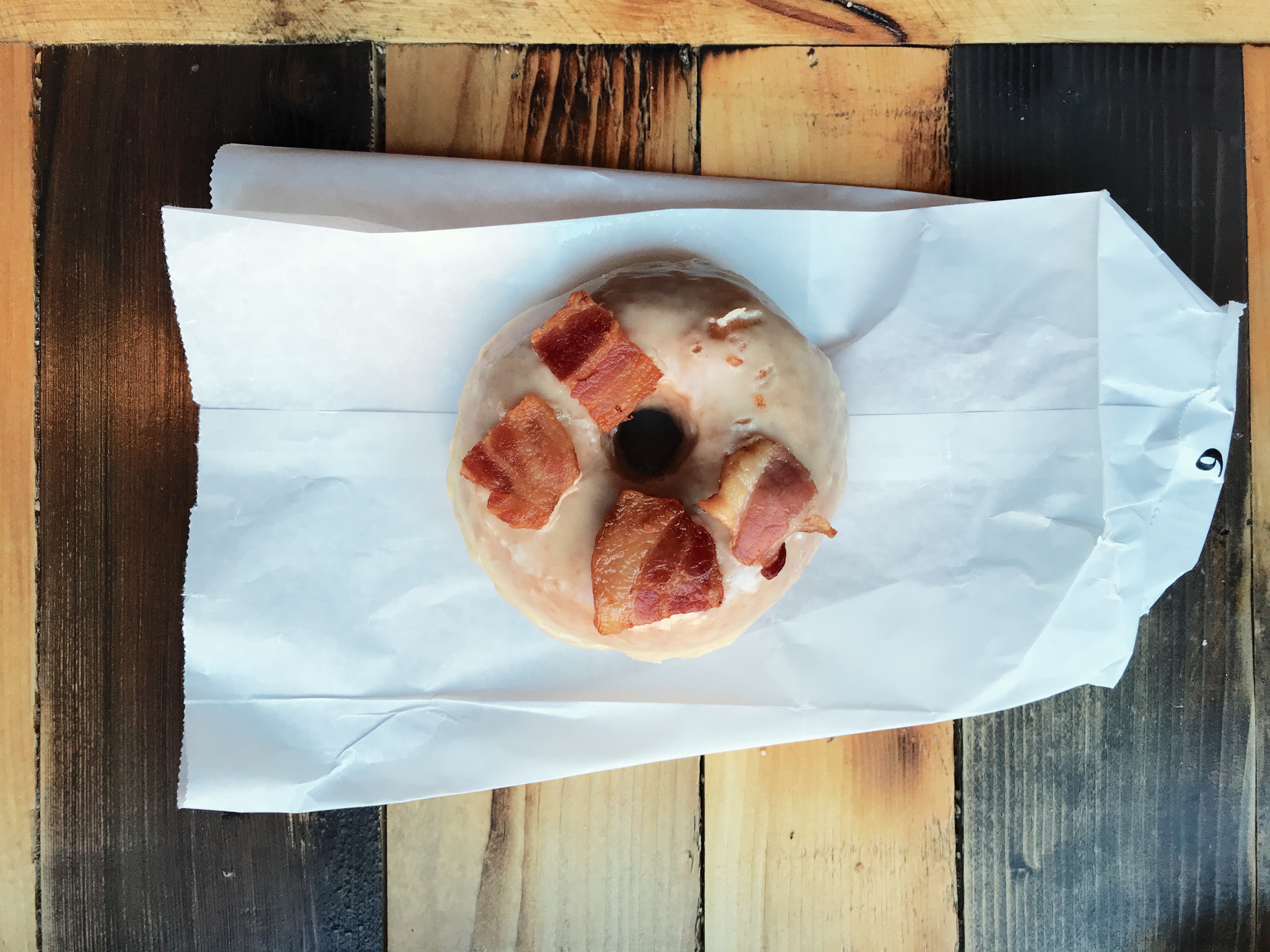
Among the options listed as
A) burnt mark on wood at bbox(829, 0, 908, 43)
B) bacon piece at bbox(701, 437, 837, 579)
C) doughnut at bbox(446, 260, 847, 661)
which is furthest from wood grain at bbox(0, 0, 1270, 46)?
bacon piece at bbox(701, 437, 837, 579)

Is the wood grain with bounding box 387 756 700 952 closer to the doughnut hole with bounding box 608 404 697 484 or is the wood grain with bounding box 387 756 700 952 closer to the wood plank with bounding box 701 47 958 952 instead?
the wood plank with bounding box 701 47 958 952

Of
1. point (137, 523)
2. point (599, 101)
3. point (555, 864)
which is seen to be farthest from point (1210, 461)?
point (137, 523)

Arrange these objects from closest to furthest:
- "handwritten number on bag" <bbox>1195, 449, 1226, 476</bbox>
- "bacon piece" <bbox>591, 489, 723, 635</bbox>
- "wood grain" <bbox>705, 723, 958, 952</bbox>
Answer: "bacon piece" <bbox>591, 489, 723, 635</bbox> → "handwritten number on bag" <bbox>1195, 449, 1226, 476</bbox> → "wood grain" <bbox>705, 723, 958, 952</bbox>

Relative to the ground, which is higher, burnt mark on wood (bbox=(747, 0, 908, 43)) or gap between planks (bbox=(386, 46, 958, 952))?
burnt mark on wood (bbox=(747, 0, 908, 43))

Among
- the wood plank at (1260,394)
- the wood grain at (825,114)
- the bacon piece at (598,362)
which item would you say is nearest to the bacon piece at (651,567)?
the bacon piece at (598,362)

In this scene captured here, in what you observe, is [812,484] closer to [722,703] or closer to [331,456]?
[722,703]

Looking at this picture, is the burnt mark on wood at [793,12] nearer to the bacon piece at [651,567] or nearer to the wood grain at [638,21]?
the wood grain at [638,21]

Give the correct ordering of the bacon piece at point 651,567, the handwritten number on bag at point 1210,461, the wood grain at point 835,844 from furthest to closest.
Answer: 1. the wood grain at point 835,844
2. the handwritten number on bag at point 1210,461
3. the bacon piece at point 651,567
